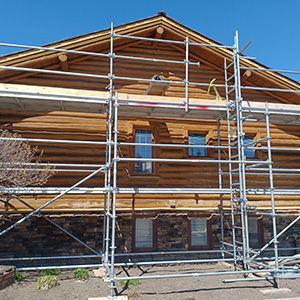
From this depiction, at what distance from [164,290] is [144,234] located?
9.41ft

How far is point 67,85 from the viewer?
10398 millimetres

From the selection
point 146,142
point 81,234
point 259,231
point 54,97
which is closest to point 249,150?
point 259,231

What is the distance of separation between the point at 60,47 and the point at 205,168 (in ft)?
20.8

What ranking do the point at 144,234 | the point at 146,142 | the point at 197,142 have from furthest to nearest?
the point at 197,142, the point at 146,142, the point at 144,234

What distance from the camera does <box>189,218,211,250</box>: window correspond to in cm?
1027

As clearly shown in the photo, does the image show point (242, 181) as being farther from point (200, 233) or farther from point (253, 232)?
point (253, 232)

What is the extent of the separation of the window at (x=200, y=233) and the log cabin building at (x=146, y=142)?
0.03 metres

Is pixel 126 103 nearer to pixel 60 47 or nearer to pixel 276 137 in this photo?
pixel 60 47

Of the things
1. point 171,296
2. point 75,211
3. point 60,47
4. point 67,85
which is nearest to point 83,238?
point 75,211

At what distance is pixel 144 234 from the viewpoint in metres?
10.0

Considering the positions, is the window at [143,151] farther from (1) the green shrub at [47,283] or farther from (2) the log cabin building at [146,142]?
(1) the green shrub at [47,283]

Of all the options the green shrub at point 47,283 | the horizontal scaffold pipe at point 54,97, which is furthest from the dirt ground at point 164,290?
the horizontal scaffold pipe at point 54,97

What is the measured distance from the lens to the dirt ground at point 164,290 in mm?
6820

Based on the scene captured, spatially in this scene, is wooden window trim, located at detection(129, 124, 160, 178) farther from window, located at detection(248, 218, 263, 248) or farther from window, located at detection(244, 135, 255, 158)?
window, located at detection(248, 218, 263, 248)
